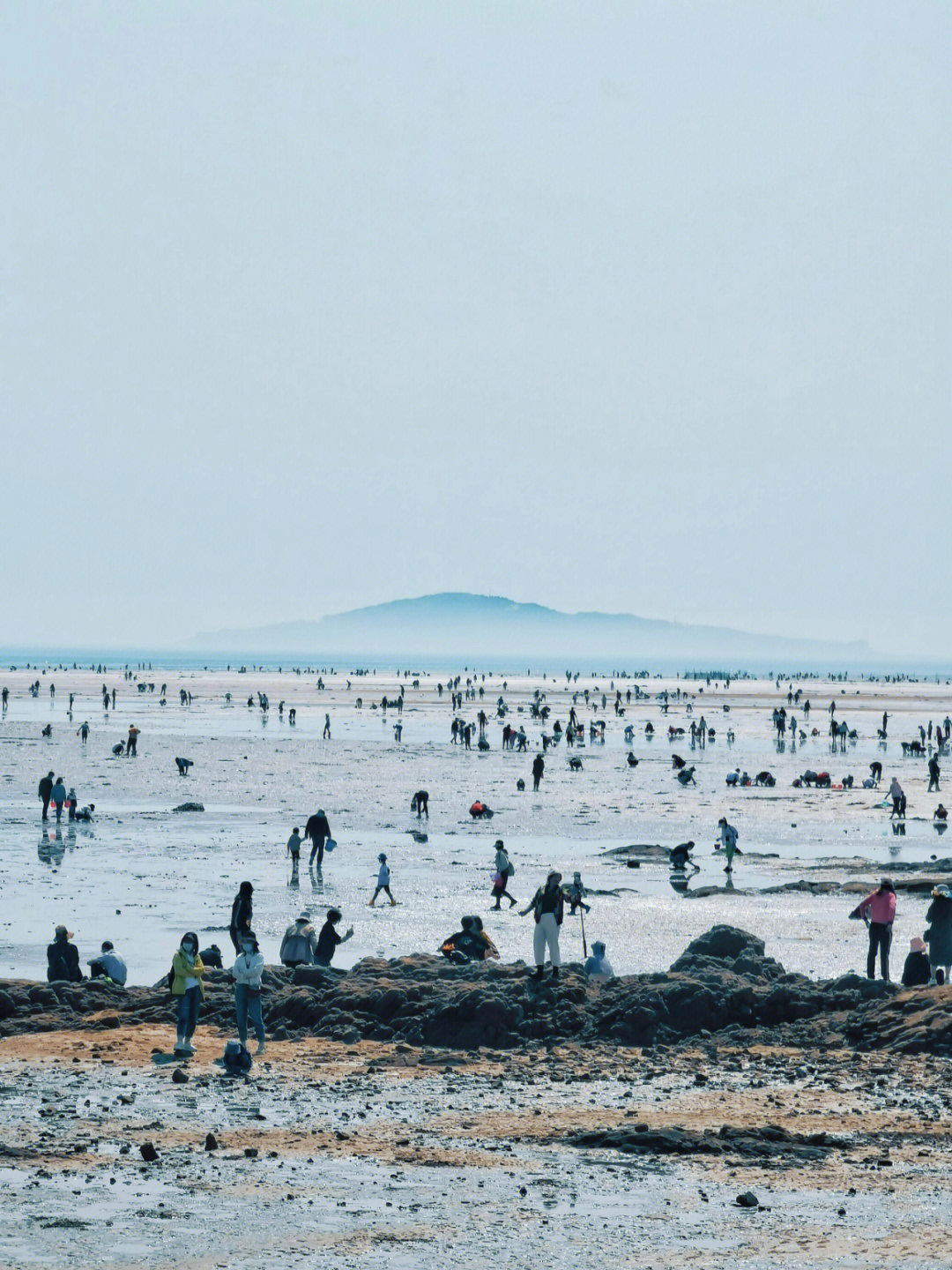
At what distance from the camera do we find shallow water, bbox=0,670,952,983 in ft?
80.6

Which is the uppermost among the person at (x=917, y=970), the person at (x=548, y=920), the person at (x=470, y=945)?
the person at (x=548, y=920)

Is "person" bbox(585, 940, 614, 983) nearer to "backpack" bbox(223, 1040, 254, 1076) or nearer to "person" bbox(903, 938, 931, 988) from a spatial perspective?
"person" bbox(903, 938, 931, 988)

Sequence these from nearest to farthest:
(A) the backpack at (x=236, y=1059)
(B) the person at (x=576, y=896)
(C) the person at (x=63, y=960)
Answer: (A) the backpack at (x=236, y=1059)
(C) the person at (x=63, y=960)
(B) the person at (x=576, y=896)

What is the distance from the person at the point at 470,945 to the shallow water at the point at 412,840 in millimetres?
1050

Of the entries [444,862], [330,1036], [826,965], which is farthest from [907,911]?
[330,1036]

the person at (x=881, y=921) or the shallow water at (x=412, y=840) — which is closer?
the person at (x=881, y=921)

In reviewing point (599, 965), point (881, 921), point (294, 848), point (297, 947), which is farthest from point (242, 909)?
point (294, 848)

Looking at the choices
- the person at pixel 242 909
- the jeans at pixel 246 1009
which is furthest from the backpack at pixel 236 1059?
the person at pixel 242 909

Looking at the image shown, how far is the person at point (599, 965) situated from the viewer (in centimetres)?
1988

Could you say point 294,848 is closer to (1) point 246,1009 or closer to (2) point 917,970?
(1) point 246,1009

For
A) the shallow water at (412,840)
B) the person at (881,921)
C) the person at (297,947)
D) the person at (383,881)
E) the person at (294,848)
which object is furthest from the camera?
the person at (294,848)

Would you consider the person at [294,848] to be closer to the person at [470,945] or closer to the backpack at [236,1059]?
the person at [470,945]

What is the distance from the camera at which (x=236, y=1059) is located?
15.8m

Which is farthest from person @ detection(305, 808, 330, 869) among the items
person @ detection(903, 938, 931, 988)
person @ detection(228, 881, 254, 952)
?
person @ detection(903, 938, 931, 988)
